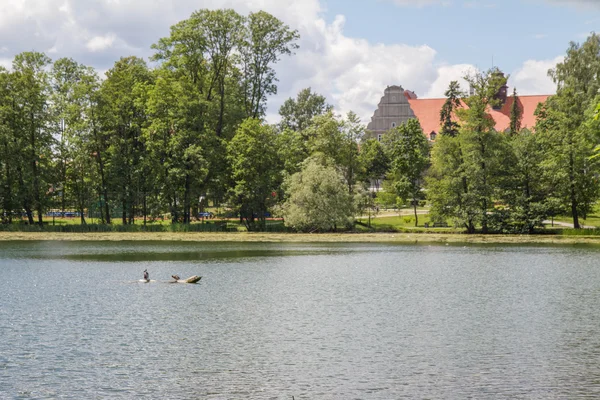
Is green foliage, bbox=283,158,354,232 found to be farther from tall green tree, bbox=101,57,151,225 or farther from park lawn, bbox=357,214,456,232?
tall green tree, bbox=101,57,151,225

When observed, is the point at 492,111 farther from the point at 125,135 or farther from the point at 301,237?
the point at 125,135

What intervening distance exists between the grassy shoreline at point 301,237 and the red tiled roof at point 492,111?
80476 millimetres

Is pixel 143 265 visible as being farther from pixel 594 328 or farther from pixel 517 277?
pixel 594 328

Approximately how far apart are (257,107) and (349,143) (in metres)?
15.9

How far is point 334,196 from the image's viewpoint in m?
86.2

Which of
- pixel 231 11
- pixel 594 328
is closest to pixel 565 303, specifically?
pixel 594 328

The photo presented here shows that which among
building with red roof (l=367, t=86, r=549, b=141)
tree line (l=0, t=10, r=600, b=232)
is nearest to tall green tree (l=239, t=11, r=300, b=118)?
tree line (l=0, t=10, r=600, b=232)

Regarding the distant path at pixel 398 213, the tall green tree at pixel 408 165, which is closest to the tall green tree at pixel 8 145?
the distant path at pixel 398 213

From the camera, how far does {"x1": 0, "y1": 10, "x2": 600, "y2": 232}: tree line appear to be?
3346 inches

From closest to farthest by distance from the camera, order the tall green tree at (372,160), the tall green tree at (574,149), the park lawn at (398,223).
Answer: the tall green tree at (574,149)
the park lawn at (398,223)
the tall green tree at (372,160)

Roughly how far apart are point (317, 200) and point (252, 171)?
10726 millimetres

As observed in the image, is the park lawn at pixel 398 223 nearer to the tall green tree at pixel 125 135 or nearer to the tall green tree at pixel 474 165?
the tall green tree at pixel 474 165

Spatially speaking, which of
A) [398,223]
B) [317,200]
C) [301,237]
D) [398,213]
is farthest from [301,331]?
[398,213]

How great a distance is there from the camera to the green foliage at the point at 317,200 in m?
85.7
